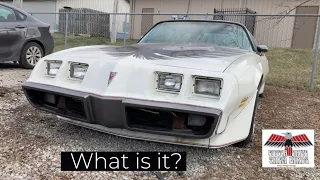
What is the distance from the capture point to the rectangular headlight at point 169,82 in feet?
8.25

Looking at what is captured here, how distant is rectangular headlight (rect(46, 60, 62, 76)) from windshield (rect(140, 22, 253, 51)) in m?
1.45

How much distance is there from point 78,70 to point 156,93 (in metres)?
0.83

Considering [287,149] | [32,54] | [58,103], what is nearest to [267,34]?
[32,54]

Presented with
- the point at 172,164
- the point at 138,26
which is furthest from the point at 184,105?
the point at 138,26

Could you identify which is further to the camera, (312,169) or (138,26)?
(138,26)

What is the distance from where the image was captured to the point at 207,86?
247cm

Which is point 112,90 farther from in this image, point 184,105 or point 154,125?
point 184,105

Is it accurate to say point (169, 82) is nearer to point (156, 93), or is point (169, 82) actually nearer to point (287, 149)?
point (156, 93)

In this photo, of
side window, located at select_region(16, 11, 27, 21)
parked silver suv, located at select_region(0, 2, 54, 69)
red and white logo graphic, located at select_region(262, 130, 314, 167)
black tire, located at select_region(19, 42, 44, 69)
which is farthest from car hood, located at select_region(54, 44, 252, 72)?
side window, located at select_region(16, 11, 27, 21)

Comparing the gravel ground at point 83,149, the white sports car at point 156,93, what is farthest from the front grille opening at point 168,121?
the gravel ground at point 83,149

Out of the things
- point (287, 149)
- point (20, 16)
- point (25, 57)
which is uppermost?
point (20, 16)

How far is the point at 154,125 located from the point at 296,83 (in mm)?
5851

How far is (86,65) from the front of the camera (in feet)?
9.27

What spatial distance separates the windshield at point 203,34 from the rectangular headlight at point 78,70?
55.0 inches
